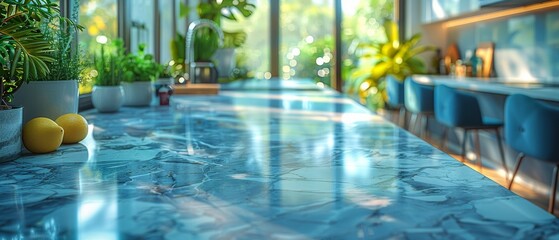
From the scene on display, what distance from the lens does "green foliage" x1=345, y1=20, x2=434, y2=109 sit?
764 centimetres

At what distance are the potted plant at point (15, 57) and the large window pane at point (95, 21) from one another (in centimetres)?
121

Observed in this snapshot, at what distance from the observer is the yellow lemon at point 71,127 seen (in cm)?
142

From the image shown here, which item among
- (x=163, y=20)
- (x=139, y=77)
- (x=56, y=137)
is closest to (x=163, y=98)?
(x=139, y=77)

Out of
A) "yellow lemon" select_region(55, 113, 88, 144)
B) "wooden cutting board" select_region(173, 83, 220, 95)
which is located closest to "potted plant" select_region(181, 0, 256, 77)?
"wooden cutting board" select_region(173, 83, 220, 95)

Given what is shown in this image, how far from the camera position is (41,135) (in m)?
1.26

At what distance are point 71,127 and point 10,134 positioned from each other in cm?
26

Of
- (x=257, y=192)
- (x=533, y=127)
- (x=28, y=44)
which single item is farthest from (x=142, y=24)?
(x=257, y=192)

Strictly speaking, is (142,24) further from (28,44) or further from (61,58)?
(28,44)

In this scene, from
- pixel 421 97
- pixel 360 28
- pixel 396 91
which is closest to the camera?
pixel 421 97

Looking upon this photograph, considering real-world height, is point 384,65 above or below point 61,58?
above

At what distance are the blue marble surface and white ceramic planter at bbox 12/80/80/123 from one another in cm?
11

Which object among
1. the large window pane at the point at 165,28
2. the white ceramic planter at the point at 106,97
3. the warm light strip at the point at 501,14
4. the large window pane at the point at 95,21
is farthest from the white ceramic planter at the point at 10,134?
the warm light strip at the point at 501,14

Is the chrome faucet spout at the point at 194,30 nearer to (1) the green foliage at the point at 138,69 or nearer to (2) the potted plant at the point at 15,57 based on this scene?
(1) the green foliage at the point at 138,69

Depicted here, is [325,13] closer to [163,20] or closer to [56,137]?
[163,20]
